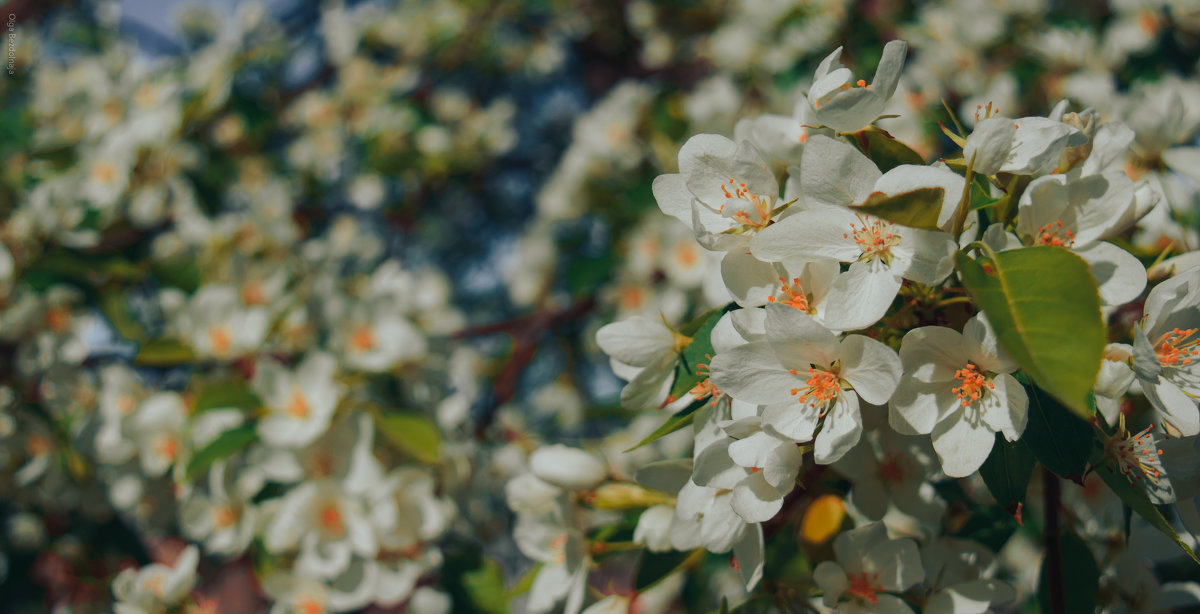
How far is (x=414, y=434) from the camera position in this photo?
1.35 m

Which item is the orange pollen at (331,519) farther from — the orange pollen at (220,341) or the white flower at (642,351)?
the white flower at (642,351)

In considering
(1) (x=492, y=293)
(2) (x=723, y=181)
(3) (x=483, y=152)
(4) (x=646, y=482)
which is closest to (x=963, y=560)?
(4) (x=646, y=482)

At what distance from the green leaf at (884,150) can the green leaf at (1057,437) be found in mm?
267

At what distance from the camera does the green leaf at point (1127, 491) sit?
68 cm

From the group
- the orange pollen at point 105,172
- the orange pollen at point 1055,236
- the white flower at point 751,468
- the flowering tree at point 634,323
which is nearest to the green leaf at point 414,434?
the flowering tree at point 634,323

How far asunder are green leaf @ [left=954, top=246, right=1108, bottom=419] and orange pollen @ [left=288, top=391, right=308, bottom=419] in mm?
1176

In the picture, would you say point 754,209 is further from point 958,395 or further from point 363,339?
point 363,339

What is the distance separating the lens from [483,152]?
3.20 meters

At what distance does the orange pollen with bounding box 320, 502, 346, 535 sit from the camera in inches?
52.1

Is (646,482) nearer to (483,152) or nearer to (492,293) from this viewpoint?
(483,152)

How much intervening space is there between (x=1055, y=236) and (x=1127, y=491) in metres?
0.27

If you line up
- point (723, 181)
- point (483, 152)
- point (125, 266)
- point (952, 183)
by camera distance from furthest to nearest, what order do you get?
point (483, 152) < point (125, 266) < point (723, 181) < point (952, 183)

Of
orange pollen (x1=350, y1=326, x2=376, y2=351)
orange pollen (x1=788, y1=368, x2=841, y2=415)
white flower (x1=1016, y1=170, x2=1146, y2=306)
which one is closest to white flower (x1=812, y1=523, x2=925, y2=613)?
orange pollen (x1=788, y1=368, x2=841, y2=415)

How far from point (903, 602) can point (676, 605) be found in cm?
108
